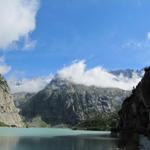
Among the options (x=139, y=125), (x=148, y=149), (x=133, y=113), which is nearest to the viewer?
(x=148, y=149)

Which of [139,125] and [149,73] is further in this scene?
[139,125]

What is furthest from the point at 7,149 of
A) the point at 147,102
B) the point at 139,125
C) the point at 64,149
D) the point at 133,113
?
the point at 133,113

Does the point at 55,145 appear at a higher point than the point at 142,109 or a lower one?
lower

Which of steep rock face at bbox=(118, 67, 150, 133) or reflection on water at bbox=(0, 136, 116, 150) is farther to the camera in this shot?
steep rock face at bbox=(118, 67, 150, 133)

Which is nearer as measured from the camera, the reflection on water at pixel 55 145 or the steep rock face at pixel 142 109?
the reflection on water at pixel 55 145

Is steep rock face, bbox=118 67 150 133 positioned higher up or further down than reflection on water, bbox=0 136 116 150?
higher up

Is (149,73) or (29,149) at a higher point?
(149,73)

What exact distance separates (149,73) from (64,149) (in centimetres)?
7509

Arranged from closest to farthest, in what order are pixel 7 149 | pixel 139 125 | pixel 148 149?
pixel 148 149 → pixel 7 149 → pixel 139 125

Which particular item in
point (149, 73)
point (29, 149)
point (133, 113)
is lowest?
point (29, 149)

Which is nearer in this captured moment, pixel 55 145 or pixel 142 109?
pixel 55 145

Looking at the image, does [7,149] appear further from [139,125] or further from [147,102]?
[139,125]

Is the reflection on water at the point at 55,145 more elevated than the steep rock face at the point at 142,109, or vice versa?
the steep rock face at the point at 142,109

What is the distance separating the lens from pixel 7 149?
73125 millimetres
